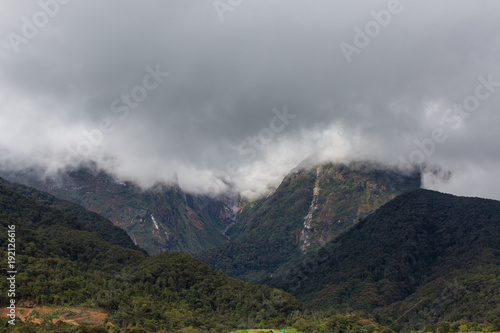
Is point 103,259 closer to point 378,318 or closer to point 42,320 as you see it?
point 42,320

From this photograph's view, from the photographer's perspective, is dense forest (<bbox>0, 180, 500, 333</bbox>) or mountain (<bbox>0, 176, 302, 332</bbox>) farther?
mountain (<bbox>0, 176, 302, 332</bbox>)

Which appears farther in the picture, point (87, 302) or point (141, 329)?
point (87, 302)

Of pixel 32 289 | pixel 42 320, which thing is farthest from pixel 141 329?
pixel 32 289

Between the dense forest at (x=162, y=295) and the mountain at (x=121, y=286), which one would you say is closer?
the dense forest at (x=162, y=295)

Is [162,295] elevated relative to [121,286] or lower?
lower

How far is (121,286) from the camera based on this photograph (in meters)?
129

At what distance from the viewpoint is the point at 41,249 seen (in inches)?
5472

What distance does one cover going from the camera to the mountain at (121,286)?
331 ft

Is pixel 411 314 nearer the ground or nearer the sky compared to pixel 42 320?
nearer the ground

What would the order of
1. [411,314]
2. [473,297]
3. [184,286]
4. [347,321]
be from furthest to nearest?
[411,314], [473,297], [184,286], [347,321]

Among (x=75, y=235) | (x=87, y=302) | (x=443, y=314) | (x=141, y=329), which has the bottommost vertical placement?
(x=443, y=314)

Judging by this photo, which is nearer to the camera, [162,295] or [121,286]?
[121,286]

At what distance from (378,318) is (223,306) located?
2691 inches

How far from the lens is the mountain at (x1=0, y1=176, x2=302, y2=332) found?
101 m
